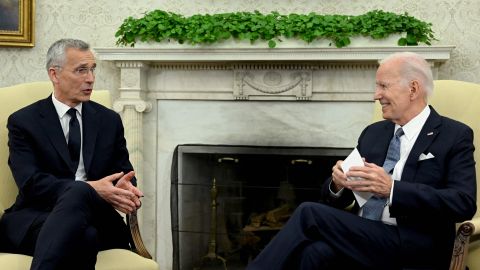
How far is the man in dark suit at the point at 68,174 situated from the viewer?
2842mm

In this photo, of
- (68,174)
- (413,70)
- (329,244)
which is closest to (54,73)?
(68,174)

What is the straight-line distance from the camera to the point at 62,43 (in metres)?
3.45

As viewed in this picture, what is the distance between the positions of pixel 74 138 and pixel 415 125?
156 centimetres

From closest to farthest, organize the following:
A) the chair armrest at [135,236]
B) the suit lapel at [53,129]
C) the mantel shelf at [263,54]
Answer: the chair armrest at [135,236] < the suit lapel at [53,129] < the mantel shelf at [263,54]

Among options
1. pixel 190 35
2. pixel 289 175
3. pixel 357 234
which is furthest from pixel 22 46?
pixel 357 234

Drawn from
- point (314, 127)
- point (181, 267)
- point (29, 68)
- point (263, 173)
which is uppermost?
point (29, 68)

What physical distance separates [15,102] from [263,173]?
1.94 metres

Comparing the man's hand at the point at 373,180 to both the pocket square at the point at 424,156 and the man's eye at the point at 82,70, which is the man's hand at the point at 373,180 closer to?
the pocket square at the point at 424,156

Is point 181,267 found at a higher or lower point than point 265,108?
lower

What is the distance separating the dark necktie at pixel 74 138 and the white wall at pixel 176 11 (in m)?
1.74

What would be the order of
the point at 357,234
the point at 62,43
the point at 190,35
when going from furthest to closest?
the point at 190,35, the point at 62,43, the point at 357,234

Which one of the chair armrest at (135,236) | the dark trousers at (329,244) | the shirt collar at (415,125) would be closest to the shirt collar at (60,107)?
the chair armrest at (135,236)

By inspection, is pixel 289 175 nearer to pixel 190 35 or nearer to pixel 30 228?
pixel 190 35

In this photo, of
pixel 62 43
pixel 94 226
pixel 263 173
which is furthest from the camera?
pixel 263 173
